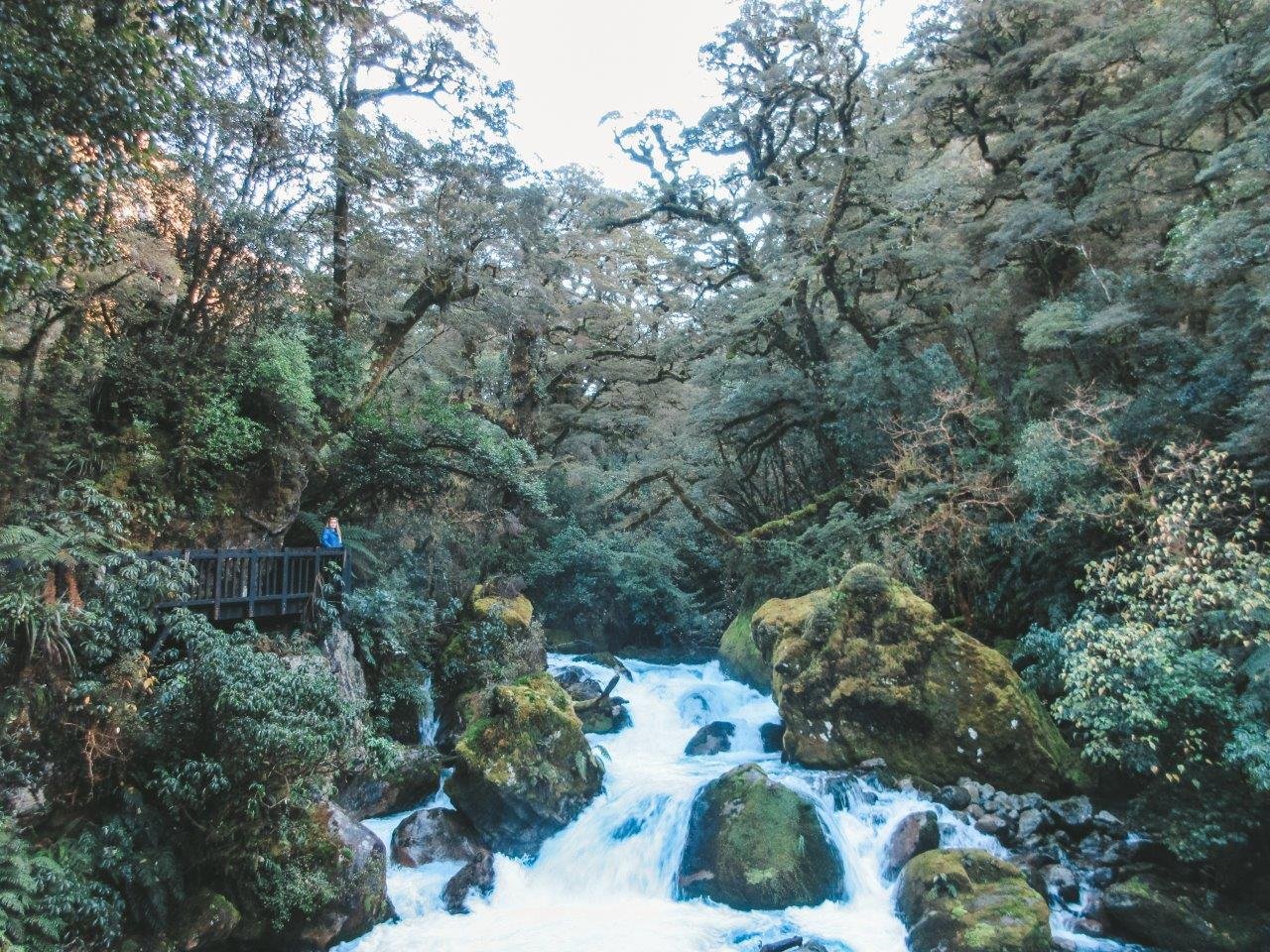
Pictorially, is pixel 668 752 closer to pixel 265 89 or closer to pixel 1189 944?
pixel 1189 944

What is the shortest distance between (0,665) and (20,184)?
164 inches

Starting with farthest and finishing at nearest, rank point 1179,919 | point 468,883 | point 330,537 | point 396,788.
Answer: point 330,537 < point 396,788 < point 468,883 < point 1179,919

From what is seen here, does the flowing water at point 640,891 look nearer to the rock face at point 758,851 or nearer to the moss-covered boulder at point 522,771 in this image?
the rock face at point 758,851

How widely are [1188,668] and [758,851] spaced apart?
5.12m

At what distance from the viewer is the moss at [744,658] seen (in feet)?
46.2

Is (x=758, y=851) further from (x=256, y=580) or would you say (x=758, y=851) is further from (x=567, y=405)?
(x=567, y=405)

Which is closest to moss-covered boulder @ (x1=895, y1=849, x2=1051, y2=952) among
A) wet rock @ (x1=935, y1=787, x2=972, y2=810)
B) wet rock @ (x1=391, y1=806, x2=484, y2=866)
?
wet rock @ (x1=935, y1=787, x2=972, y2=810)

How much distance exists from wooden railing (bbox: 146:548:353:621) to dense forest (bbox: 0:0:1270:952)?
0.43 metres

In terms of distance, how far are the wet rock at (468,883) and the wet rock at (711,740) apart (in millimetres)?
4350

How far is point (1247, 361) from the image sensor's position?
29.3ft

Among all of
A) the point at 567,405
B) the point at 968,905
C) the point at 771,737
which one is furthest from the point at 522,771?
the point at 567,405

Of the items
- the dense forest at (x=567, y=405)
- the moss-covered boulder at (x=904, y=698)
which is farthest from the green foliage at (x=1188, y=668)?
the moss-covered boulder at (x=904, y=698)

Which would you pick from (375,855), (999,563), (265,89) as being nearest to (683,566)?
(999,563)

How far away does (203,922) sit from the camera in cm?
609
